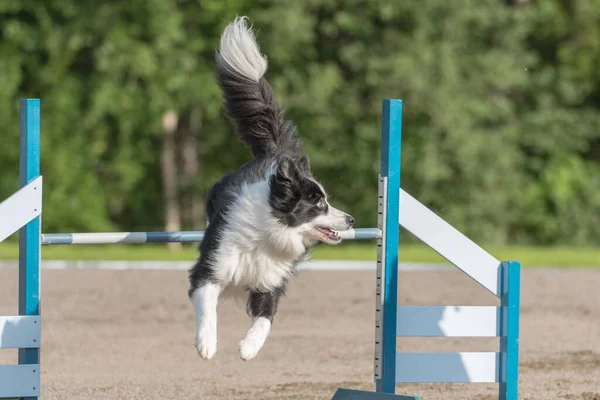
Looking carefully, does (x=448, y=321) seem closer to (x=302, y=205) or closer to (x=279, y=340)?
(x=302, y=205)

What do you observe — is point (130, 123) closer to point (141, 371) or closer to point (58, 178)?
point (58, 178)

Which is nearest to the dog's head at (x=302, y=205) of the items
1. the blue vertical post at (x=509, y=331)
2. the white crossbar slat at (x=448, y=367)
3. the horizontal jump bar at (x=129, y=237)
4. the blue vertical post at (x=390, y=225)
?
the horizontal jump bar at (x=129, y=237)

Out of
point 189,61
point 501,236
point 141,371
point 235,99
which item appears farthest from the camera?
point 501,236

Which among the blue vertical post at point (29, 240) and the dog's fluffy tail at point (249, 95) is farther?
the dog's fluffy tail at point (249, 95)

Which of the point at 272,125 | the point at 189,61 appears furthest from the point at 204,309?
the point at 189,61

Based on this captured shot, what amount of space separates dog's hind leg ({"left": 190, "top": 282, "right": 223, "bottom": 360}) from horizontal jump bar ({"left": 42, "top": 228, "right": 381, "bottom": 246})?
48cm

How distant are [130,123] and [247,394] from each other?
1608 cm

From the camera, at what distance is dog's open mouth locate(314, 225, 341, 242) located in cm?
549

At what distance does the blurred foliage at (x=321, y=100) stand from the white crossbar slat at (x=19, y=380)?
53.4 feet

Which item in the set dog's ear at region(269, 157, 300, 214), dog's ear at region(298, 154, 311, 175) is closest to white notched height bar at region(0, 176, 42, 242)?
dog's ear at region(269, 157, 300, 214)

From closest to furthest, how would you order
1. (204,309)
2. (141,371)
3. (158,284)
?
(204,309), (141,371), (158,284)

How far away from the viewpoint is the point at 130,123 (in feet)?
73.1

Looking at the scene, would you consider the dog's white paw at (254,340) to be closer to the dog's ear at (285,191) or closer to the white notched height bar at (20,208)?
the dog's ear at (285,191)

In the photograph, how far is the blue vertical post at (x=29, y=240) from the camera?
17.4 ft
